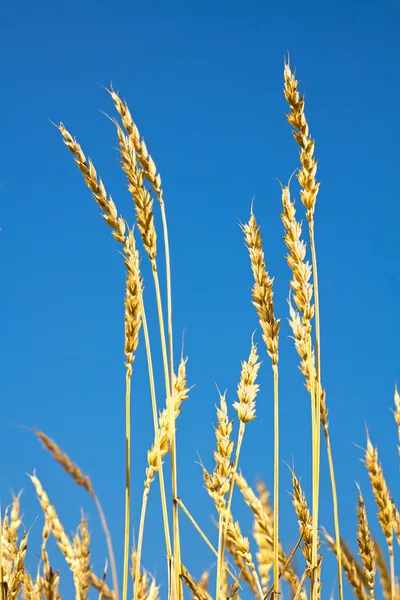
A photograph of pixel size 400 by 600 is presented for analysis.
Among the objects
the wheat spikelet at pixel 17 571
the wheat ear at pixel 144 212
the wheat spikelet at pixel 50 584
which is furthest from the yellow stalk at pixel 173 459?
the wheat spikelet at pixel 17 571

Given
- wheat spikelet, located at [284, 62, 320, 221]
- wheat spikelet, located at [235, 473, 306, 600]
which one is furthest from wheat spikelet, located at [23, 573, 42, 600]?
wheat spikelet, located at [284, 62, 320, 221]

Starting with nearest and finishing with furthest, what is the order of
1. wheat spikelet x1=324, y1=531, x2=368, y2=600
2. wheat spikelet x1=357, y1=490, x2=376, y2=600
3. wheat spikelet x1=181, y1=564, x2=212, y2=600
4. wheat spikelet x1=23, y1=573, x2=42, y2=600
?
wheat spikelet x1=181, y1=564, x2=212, y2=600 < wheat spikelet x1=23, y1=573, x2=42, y2=600 < wheat spikelet x1=357, y1=490, x2=376, y2=600 < wheat spikelet x1=324, y1=531, x2=368, y2=600

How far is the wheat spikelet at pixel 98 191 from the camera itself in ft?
6.04

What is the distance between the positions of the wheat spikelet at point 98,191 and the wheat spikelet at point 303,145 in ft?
2.02

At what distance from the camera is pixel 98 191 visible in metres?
1.85

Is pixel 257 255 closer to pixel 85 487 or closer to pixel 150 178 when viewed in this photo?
pixel 150 178

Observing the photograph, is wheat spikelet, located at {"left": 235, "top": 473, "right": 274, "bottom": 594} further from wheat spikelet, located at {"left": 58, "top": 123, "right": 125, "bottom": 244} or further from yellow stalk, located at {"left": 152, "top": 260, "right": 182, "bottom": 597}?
wheat spikelet, located at {"left": 58, "top": 123, "right": 125, "bottom": 244}

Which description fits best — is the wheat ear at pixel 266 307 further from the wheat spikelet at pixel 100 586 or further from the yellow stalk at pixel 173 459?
the wheat spikelet at pixel 100 586

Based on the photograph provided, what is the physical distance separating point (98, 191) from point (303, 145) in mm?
694

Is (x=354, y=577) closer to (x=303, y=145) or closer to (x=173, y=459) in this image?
(x=173, y=459)

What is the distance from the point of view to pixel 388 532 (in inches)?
93.4

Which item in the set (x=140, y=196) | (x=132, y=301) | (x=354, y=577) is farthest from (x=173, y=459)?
(x=354, y=577)

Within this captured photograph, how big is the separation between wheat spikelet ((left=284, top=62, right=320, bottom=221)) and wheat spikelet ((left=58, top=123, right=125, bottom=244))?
2.02ft

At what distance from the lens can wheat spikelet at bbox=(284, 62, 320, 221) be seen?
211 cm
